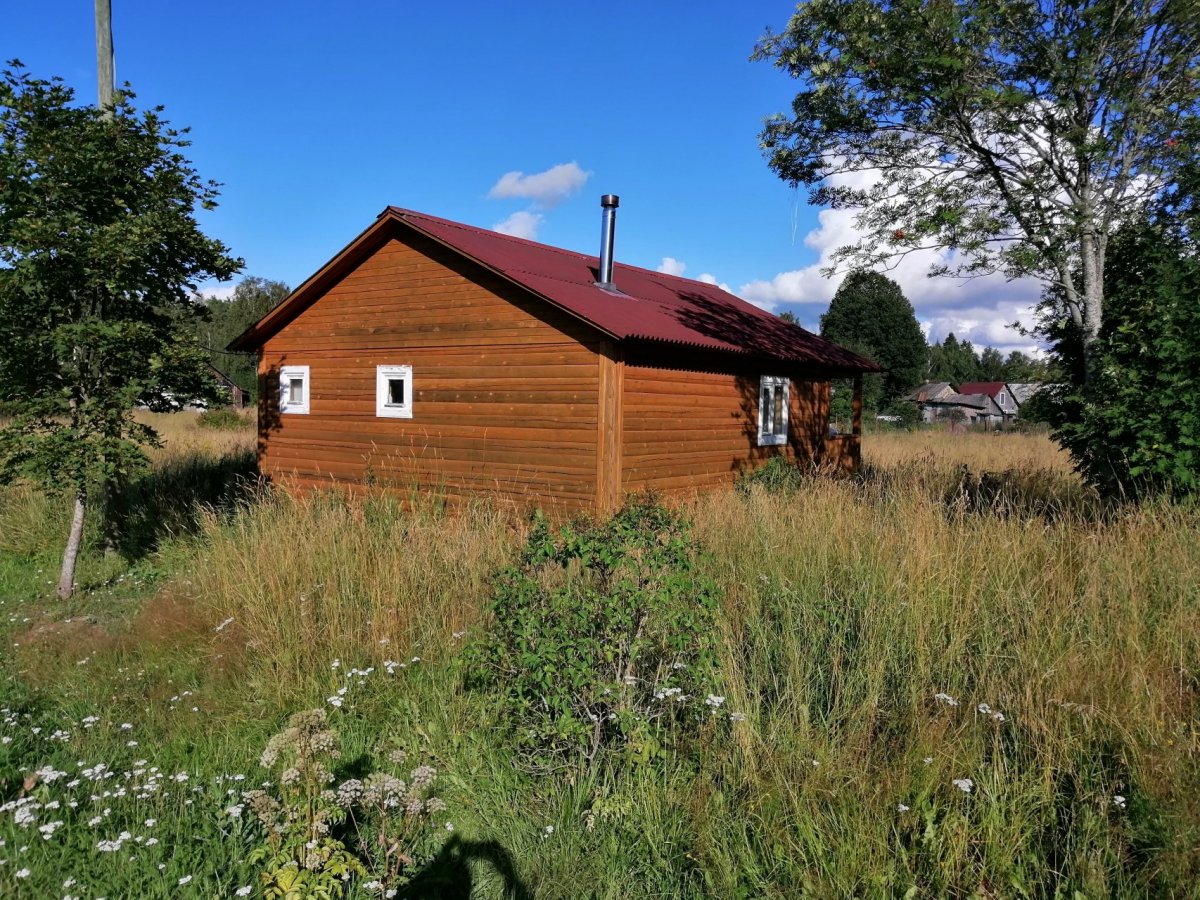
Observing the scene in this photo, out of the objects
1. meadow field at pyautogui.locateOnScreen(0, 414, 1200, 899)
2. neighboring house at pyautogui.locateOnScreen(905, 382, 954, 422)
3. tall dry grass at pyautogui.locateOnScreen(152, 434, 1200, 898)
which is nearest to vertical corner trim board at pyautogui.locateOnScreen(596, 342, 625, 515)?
tall dry grass at pyautogui.locateOnScreen(152, 434, 1200, 898)

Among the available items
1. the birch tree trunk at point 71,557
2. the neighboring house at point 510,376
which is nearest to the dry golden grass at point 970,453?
the neighboring house at point 510,376

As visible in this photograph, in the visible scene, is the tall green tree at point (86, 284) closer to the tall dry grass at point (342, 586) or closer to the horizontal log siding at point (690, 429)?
the tall dry grass at point (342, 586)

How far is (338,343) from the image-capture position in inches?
528

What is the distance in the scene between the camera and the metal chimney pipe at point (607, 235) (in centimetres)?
1293

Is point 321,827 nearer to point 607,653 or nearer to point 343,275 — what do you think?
point 607,653

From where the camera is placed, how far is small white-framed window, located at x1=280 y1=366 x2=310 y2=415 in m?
13.9

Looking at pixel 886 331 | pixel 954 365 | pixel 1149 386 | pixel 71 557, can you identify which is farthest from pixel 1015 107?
pixel 954 365

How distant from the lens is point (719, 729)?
11.6 ft

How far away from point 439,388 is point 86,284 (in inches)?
208

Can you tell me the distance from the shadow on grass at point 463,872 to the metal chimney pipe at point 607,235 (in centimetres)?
1078

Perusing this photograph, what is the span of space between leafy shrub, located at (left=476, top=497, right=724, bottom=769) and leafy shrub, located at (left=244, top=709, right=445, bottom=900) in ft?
2.27

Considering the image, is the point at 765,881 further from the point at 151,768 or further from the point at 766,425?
the point at 766,425

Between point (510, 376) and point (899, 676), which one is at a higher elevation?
point (510, 376)

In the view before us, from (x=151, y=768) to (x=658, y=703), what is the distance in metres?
2.55
